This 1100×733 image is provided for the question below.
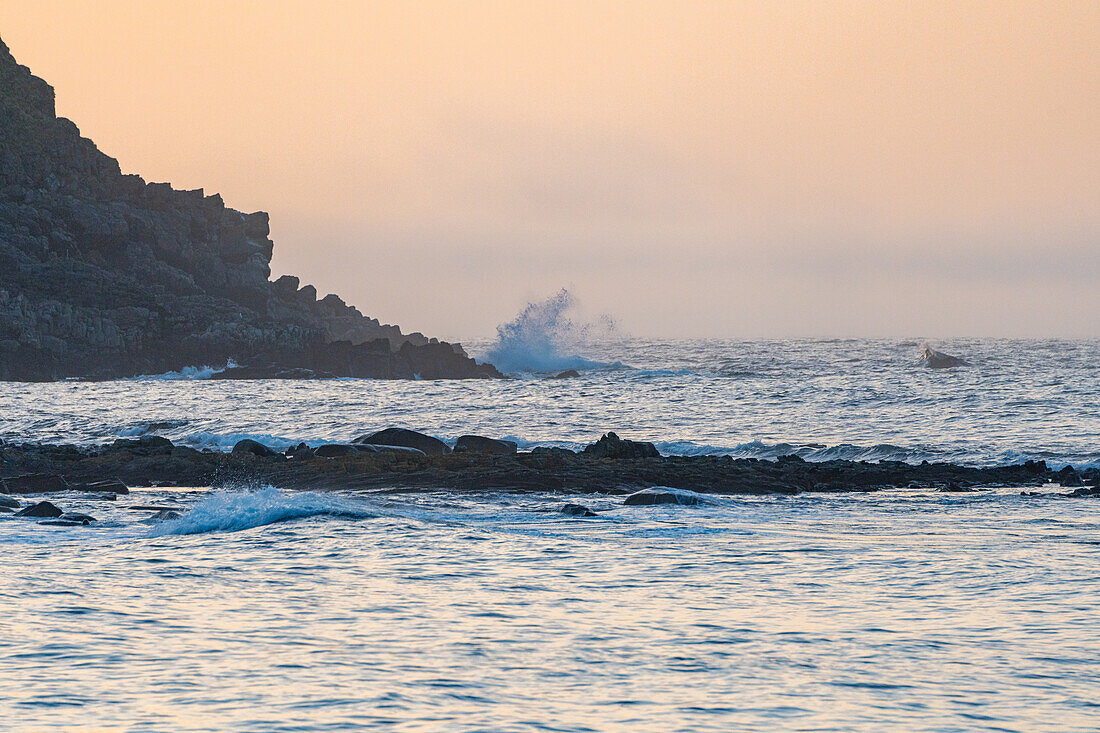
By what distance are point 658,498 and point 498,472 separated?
5.02m

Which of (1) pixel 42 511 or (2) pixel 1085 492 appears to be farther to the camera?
(2) pixel 1085 492

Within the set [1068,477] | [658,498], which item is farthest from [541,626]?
[1068,477]

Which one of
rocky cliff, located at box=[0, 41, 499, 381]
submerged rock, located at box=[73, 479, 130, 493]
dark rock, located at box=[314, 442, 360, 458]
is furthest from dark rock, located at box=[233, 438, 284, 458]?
rocky cliff, located at box=[0, 41, 499, 381]

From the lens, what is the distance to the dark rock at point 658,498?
1923 cm

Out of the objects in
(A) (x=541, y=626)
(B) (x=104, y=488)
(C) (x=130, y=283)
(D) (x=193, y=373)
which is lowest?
(B) (x=104, y=488)

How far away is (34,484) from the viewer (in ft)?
73.4

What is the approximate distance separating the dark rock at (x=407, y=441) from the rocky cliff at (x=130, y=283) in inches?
2415

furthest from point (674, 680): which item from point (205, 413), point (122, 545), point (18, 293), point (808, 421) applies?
point (18, 293)

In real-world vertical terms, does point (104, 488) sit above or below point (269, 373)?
below

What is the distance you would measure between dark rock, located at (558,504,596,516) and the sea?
0.24 metres

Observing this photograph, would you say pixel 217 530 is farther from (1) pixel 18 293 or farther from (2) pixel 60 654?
(1) pixel 18 293

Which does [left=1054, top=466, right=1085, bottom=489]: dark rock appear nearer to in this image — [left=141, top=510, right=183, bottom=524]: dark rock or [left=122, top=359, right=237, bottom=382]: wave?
[left=141, top=510, right=183, bottom=524]: dark rock

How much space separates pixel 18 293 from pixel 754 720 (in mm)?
99724

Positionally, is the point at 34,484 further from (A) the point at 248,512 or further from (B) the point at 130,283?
(B) the point at 130,283
